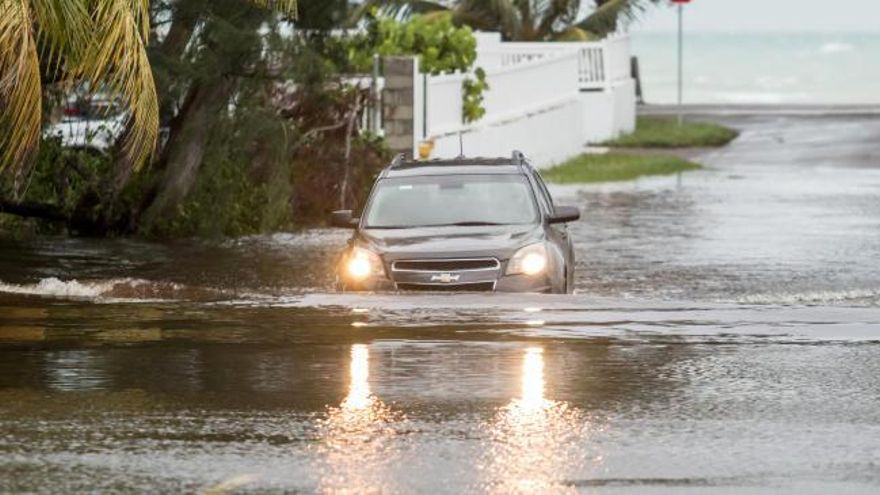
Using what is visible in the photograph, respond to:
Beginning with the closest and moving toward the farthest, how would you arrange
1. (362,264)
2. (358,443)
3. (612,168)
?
(358,443) → (362,264) → (612,168)

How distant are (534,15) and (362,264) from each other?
31.0m

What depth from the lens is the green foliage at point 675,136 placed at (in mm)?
45375

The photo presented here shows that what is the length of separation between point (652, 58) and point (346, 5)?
5419 inches

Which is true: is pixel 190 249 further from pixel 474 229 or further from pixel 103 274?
pixel 474 229

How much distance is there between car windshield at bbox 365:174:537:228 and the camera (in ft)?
60.4

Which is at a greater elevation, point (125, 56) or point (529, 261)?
point (125, 56)

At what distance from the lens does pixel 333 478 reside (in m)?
9.83

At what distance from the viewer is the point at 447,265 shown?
1750cm

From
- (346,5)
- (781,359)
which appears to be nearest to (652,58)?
(346,5)

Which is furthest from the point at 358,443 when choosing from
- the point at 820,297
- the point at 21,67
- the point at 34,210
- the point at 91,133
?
the point at 34,210

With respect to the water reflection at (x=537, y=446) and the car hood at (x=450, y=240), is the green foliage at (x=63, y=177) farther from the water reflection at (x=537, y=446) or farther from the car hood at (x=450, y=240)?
the water reflection at (x=537, y=446)

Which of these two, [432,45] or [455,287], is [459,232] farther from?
[432,45]

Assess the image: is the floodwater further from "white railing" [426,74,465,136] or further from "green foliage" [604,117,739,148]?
"green foliage" [604,117,739,148]

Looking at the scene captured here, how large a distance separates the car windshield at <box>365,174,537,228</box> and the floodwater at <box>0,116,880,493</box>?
4.21 ft
